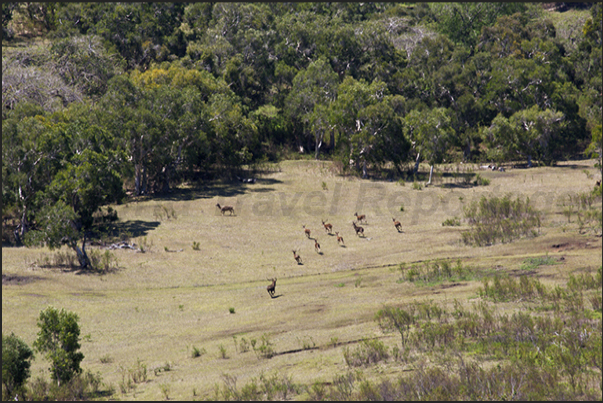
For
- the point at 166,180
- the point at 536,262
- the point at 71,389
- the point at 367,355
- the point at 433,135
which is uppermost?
the point at 433,135

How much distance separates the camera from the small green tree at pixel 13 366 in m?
16.4

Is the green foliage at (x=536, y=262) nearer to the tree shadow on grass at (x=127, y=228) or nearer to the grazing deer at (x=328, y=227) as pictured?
the grazing deer at (x=328, y=227)

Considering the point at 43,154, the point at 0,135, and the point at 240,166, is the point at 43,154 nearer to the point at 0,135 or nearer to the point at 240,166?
the point at 0,135

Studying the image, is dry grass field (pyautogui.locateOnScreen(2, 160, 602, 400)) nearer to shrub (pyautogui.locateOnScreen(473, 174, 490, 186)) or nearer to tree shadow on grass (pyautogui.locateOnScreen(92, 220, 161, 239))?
tree shadow on grass (pyautogui.locateOnScreen(92, 220, 161, 239))

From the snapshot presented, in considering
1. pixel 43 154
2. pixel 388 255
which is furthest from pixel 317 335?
pixel 43 154

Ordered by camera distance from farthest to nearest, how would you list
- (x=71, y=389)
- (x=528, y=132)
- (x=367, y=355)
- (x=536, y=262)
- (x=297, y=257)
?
(x=528, y=132)
(x=297, y=257)
(x=536, y=262)
(x=367, y=355)
(x=71, y=389)

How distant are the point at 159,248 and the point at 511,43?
214 ft

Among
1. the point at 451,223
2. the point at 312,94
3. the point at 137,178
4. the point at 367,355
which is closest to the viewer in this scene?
the point at 367,355

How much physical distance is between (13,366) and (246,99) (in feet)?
182

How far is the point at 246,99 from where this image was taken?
69.4 m

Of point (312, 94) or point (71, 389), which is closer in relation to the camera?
point (71, 389)

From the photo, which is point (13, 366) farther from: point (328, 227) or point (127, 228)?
point (328, 227)

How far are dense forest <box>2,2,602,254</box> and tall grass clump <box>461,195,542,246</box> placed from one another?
16522 millimetres

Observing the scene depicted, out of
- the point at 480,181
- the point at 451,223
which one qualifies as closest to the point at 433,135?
the point at 480,181
